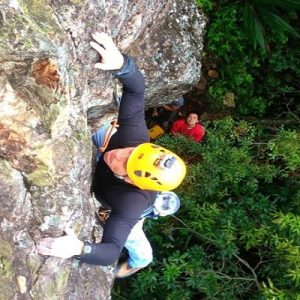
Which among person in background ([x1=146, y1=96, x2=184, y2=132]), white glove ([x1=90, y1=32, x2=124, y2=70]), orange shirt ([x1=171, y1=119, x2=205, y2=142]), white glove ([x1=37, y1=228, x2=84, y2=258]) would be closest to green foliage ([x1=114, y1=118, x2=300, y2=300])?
orange shirt ([x1=171, y1=119, x2=205, y2=142])

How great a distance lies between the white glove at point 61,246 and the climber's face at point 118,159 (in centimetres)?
61

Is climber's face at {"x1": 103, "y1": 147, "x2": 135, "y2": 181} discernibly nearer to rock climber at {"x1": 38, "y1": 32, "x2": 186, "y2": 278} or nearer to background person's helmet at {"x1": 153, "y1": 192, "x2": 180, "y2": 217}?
rock climber at {"x1": 38, "y1": 32, "x2": 186, "y2": 278}

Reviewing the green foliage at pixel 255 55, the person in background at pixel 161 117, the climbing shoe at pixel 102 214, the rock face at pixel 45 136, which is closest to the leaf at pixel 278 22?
the green foliage at pixel 255 55

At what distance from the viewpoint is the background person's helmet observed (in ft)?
12.4

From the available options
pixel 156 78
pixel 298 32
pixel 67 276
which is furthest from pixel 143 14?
pixel 298 32

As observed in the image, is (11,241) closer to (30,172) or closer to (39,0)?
(30,172)

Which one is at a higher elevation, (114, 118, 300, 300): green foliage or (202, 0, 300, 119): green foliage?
(202, 0, 300, 119): green foliage

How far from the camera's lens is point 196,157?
19.2ft

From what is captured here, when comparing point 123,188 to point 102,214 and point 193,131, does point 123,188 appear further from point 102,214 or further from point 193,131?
point 193,131

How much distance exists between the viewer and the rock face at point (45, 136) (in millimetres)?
2842

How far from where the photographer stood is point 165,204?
383 cm

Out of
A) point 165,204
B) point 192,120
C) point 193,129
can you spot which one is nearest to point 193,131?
point 193,129

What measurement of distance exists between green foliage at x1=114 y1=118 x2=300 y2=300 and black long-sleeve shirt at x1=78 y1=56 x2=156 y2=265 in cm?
166

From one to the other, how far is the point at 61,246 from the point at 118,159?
2.53ft
